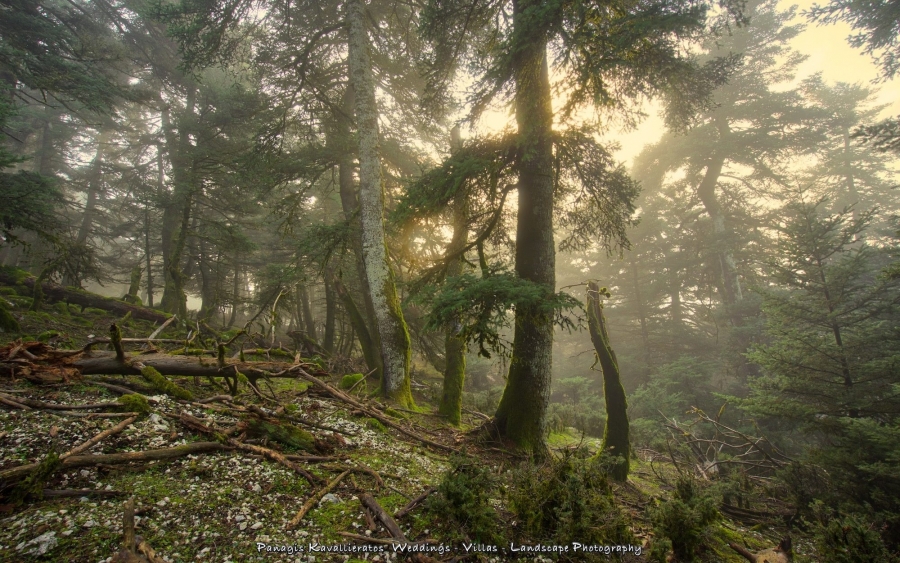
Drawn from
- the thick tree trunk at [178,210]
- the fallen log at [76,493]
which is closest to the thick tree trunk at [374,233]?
the fallen log at [76,493]

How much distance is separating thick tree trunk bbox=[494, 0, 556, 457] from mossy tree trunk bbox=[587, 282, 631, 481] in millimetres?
1978

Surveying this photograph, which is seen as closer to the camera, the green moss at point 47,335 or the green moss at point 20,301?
the green moss at point 47,335

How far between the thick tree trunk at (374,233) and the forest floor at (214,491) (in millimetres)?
2452

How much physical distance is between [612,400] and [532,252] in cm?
398

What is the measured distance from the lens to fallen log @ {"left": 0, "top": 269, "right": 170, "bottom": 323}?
10781 mm

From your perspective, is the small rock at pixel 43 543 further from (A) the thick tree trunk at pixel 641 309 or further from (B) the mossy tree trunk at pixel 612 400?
(A) the thick tree trunk at pixel 641 309

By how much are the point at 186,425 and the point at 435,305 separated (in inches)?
134

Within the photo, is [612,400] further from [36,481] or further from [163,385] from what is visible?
[36,481]

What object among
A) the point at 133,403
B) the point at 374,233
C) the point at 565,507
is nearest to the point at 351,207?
the point at 374,233

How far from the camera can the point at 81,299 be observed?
11.2 m

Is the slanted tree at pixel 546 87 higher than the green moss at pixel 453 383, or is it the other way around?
the slanted tree at pixel 546 87

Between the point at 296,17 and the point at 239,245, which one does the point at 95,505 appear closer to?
the point at 239,245

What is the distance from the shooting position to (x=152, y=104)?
17.3 m

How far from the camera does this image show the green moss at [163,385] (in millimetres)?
4816
